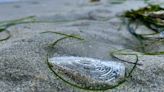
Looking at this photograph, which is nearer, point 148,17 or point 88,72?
point 88,72

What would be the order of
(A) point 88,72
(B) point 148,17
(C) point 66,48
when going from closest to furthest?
(A) point 88,72, (C) point 66,48, (B) point 148,17

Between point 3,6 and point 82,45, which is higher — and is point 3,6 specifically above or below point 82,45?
below

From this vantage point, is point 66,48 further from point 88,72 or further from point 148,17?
point 148,17

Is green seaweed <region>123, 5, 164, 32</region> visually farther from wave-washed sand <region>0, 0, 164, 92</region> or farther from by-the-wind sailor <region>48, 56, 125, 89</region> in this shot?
by-the-wind sailor <region>48, 56, 125, 89</region>

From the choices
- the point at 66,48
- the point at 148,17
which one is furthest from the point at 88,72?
the point at 148,17

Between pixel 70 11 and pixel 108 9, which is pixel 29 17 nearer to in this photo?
pixel 70 11

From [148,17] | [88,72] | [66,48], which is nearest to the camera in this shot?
[88,72]

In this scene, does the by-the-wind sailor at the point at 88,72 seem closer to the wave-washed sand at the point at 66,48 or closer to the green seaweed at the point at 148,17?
the wave-washed sand at the point at 66,48

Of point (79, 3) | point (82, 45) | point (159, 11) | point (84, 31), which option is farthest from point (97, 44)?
point (79, 3)

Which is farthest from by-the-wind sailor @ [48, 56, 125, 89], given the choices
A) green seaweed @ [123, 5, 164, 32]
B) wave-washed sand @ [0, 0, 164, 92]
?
green seaweed @ [123, 5, 164, 32]
